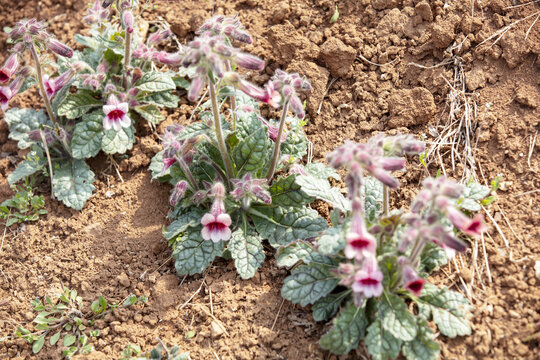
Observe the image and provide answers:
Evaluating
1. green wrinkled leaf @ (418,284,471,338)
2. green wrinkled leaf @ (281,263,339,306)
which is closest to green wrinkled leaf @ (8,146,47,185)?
green wrinkled leaf @ (281,263,339,306)

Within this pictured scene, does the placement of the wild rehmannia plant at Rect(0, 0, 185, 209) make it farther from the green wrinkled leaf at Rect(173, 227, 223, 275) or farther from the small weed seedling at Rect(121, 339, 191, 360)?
the small weed seedling at Rect(121, 339, 191, 360)

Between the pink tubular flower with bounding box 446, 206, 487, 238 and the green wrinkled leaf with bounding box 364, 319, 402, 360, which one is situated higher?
the pink tubular flower with bounding box 446, 206, 487, 238

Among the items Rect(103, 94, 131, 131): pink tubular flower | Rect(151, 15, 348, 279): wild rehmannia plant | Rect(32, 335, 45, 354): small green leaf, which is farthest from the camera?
Rect(103, 94, 131, 131): pink tubular flower

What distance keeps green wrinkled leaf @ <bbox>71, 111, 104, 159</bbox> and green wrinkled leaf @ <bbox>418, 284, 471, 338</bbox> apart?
322cm

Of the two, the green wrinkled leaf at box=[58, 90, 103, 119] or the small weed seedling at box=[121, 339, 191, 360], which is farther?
the green wrinkled leaf at box=[58, 90, 103, 119]

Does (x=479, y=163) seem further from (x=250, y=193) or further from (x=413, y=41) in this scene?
(x=250, y=193)

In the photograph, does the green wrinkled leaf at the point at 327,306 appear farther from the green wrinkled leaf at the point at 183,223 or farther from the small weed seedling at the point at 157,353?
the green wrinkled leaf at the point at 183,223

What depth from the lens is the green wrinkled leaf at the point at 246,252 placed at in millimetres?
4039

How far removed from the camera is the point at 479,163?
4.29m

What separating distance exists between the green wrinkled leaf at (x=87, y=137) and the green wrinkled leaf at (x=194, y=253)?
1.41 m

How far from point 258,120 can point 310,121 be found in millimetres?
747

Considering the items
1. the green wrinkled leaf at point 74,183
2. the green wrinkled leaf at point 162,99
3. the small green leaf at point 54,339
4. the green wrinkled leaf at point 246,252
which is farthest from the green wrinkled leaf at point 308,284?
the green wrinkled leaf at point 162,99

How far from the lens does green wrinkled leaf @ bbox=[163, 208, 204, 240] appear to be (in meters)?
4.21

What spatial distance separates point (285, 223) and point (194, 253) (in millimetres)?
777
